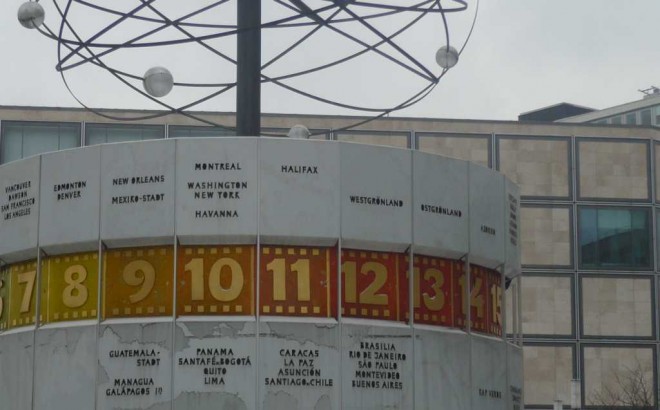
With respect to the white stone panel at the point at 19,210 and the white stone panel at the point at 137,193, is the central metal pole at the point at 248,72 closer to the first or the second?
the white stone panel at the point at 137,193

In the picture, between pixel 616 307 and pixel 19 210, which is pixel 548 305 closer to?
pixel 616 307

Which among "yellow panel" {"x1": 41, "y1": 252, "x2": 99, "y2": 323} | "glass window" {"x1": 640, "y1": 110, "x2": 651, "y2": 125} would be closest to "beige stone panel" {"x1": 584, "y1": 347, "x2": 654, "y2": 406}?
"yellow panel" {"x1": 41, "y1": 252, "x2": 99, "y2": 323}

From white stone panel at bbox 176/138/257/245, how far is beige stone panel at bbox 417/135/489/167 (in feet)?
193

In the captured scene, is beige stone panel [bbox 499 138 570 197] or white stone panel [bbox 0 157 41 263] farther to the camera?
beige stone panel [bbox 499 138 570 197]

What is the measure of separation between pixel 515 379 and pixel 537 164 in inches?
2243

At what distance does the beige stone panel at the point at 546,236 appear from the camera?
85000 mm

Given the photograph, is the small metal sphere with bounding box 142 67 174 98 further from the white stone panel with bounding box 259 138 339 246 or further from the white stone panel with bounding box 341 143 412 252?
the white stone panel with bounding box 341 143 412 252

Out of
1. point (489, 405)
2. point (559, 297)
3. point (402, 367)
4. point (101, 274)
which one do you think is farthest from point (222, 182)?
point (559, 297)

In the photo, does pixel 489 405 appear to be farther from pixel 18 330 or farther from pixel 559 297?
pixel 559 297

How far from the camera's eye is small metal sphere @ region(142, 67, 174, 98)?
97.6ft

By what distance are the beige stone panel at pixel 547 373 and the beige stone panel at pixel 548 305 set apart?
997 mm

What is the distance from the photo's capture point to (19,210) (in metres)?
27.5

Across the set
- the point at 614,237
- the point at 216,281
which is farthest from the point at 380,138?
the point at 216,281

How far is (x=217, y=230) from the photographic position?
83.6ft
